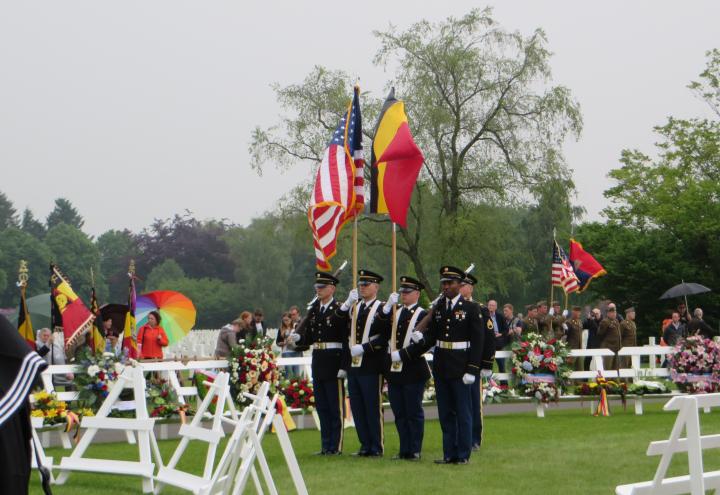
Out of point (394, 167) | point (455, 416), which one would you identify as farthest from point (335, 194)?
point (455, 416)

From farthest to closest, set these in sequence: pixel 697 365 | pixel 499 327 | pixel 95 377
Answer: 1. pixel 499 327
2. pixel 697 365
3. pixel 95 377

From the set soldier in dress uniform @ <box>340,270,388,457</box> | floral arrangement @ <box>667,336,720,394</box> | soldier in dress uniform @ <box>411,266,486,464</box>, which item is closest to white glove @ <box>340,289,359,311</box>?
soldier in dress uniform @ <box>340,270,388,457</box>

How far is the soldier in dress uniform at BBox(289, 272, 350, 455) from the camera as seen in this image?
14.2m

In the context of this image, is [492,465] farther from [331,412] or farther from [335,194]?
[335,194]

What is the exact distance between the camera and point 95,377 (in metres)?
16.0

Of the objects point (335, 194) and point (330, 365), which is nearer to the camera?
point (330, 365)

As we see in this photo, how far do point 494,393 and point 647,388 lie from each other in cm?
284

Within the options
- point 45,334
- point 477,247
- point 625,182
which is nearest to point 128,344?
point 45,334

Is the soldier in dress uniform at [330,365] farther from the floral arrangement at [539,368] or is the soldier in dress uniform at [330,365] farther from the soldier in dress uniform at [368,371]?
the floral arrangement at [539,368]

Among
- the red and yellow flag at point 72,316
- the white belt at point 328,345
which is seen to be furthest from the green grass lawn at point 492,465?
the red and yellow flag at point 72,316

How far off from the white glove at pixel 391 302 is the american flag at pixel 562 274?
1638 centimetres

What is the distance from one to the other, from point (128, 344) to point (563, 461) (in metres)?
7.75

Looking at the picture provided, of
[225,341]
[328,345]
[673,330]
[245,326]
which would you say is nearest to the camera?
[328,345]

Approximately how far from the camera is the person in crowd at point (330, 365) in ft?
46.5
